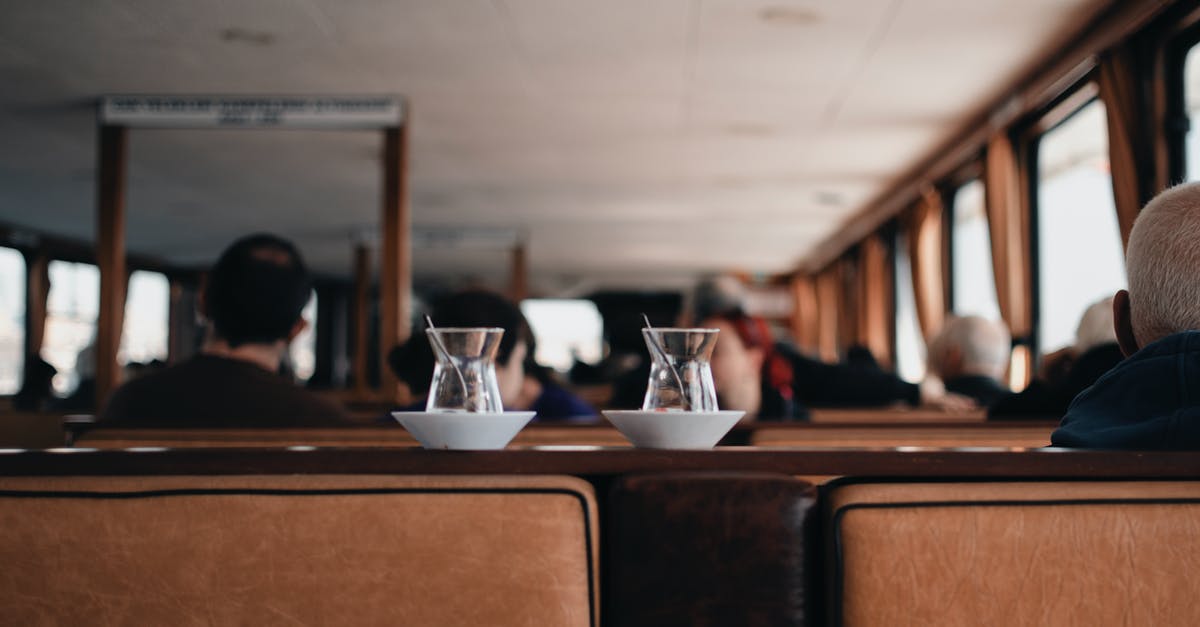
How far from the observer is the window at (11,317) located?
40.9 ft

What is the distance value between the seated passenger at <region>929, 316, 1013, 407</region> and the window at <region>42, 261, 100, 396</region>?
1169cm

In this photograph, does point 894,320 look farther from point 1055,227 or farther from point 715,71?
point 715,71

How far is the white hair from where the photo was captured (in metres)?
1.34

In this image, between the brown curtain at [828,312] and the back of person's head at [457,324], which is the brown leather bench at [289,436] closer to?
the back of person's head at [457,324]

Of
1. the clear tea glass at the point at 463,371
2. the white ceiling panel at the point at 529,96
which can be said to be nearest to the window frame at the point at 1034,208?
the white ceiling panel at the point at 529,96

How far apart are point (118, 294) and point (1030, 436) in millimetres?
6265

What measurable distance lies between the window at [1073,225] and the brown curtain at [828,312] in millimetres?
7530

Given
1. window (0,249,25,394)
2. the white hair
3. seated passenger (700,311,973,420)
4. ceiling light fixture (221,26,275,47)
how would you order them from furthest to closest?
1. window (0,249,25,394)
2. ceiling light fixture (221,26,275,47)
3. seated passenger (700,311,973,420)
4. the white hair

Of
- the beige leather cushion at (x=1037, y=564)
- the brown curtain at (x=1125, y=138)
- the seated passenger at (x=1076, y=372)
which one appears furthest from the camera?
the brown curtain at (x=1125, y=138)

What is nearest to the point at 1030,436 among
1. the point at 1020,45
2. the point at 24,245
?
the point at 1020,45

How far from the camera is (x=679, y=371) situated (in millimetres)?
1220

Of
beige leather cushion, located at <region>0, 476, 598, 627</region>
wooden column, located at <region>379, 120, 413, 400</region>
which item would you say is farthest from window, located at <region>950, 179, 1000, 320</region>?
beige leather cushion, located at <region>0, 476, 598, 627</region>

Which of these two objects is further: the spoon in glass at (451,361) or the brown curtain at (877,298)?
the brown curtain at (877,298)

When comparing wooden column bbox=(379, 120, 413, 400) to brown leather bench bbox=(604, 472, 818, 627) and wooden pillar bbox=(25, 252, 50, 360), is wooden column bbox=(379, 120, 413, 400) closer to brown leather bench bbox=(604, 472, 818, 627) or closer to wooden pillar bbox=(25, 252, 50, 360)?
brown leather bench bbox=(604, 472, 818, 627)
